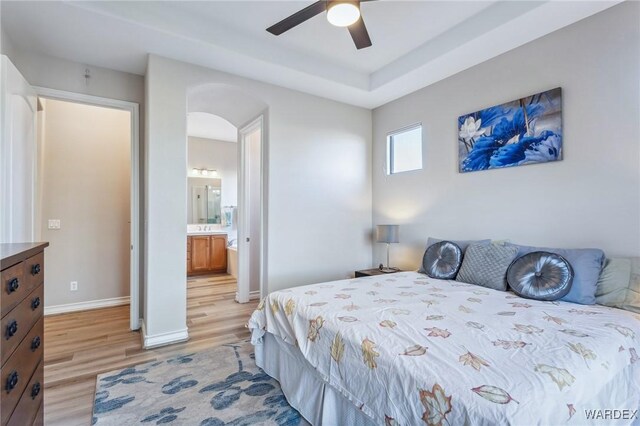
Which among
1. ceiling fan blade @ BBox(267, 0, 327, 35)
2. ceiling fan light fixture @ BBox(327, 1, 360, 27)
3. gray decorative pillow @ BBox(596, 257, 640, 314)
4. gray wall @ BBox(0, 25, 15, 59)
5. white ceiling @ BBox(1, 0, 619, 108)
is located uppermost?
white ceiling @ BBox(1, 0, 619, 108)

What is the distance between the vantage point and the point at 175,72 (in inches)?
119

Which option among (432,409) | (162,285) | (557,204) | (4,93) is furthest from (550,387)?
(4,93)

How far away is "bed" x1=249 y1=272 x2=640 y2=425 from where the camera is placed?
1062 millimetres

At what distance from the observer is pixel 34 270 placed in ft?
4.45

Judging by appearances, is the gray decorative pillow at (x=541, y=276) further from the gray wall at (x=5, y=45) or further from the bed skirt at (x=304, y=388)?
the gray wall at (x=5, y=45)

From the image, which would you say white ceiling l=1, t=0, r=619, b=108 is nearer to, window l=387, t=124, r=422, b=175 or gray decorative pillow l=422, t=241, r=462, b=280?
window l=387, t=124, r=422, b=175

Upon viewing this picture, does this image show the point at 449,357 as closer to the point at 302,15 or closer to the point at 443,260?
the point at 443,260

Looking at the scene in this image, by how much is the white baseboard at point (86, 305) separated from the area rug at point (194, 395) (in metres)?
2.06

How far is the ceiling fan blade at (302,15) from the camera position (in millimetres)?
1979

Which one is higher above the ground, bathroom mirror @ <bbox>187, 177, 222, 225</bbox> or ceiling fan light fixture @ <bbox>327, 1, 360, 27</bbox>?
ceiling fan light fixture @ <bbox>327, 1, 360, 27</bbox>

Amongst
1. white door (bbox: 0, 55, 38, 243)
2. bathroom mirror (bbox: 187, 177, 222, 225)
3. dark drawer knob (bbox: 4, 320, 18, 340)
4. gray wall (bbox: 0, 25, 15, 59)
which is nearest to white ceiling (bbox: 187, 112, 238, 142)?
bathroom mirror (bbox: 187, 177, 222, 225)

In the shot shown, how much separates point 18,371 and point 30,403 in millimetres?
265

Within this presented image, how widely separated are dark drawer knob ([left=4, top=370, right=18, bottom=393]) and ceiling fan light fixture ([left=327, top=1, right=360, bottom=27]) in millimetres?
2371

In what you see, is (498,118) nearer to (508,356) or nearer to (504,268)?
(504,268)
